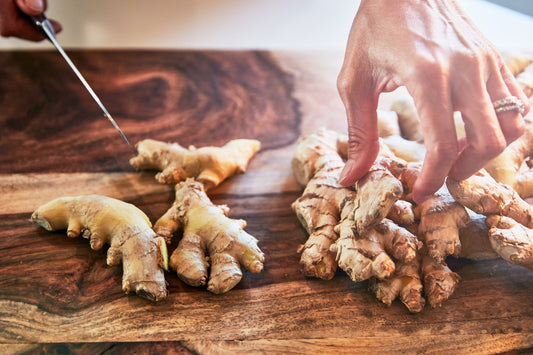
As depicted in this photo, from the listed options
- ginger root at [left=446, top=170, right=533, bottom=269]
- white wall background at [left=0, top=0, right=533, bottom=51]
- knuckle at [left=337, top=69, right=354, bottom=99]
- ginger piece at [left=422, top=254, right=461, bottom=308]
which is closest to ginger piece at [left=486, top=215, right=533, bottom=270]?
ginger root at [left=446, top=170, right=533, bottom=269]

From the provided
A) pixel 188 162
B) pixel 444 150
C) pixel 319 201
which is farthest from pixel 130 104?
pixel 444 150

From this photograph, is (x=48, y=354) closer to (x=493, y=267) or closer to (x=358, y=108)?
(x=358, y=108)

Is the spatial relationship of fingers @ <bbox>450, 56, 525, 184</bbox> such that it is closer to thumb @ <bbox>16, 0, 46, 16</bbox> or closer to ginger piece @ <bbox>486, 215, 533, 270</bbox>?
ginger piece @ <bbox>486, 215, 533, 270</bbox>

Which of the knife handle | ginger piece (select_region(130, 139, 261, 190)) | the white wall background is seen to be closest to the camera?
ginger piece (select_region(130, 139, 261, 190))

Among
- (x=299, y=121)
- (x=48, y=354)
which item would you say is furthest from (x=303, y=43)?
(x=48, y=354)

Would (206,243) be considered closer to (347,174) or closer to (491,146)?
(347,174)

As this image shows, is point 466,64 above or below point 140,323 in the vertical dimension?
above
